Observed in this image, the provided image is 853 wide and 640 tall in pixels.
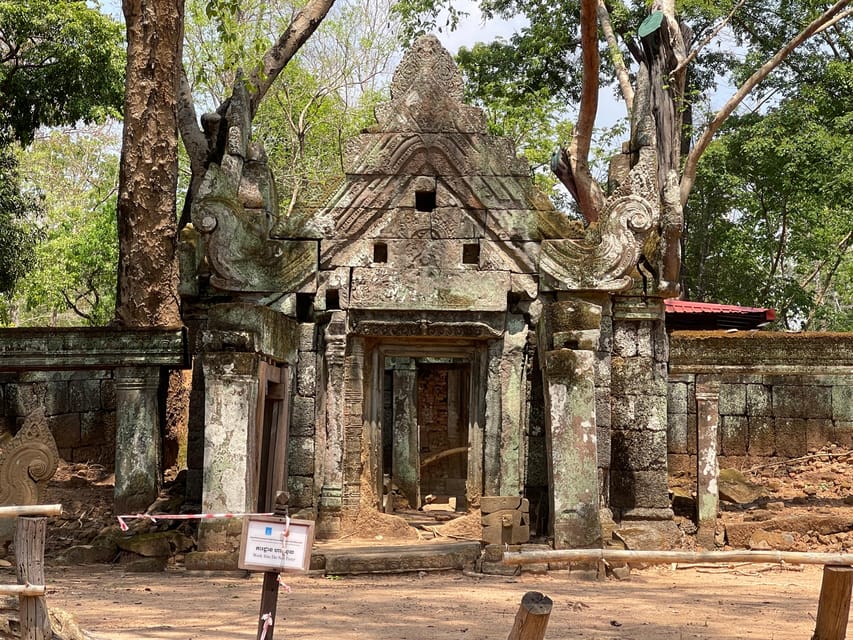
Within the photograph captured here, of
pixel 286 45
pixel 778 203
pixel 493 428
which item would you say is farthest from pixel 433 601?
pixel 778 203

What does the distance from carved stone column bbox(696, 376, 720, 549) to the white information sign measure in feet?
21.9

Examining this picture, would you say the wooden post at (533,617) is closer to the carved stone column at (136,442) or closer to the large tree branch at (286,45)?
the carved stone column at (136,442)

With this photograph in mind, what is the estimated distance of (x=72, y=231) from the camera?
25031 mm

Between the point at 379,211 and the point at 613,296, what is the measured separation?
7.71 ft

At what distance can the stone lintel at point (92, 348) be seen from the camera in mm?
10312

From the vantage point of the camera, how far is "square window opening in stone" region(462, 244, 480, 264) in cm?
1021

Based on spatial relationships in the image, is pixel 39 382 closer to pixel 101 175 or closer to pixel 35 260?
pixel 35 260

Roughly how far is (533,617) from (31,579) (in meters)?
2.42

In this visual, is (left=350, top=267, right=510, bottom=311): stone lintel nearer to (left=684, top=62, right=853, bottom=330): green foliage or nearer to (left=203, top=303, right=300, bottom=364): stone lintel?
(left=203, top=303, right=300, bottom=364): stone lintel

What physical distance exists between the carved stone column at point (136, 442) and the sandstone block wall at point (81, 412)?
216 cm

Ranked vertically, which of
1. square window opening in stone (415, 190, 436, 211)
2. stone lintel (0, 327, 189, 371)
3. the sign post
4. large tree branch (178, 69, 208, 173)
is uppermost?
large tree branch (178, 69, 208, 173)

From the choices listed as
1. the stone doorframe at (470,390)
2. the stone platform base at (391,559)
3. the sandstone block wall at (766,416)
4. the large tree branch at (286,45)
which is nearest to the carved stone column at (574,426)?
the stone platform base at (391,559)

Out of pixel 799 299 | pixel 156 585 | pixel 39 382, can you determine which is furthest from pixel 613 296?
pixel 799 299

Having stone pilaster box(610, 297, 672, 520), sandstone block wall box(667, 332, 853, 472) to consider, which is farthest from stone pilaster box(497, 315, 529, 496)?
sandstone block wall box(667, 332, 853, 472)
